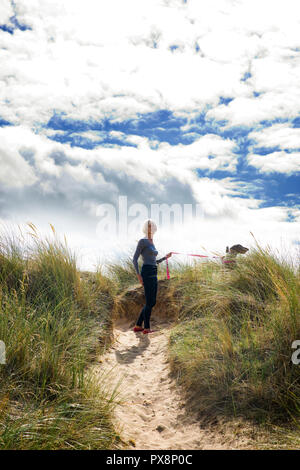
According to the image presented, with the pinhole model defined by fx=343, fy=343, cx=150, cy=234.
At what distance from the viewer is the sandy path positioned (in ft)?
11.9

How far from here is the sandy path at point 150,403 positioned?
143 inches

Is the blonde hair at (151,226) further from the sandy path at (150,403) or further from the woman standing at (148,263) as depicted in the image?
the sandy path at (150,403)

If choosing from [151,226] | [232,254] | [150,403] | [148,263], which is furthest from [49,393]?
[232,254]

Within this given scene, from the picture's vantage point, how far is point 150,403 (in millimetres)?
4656

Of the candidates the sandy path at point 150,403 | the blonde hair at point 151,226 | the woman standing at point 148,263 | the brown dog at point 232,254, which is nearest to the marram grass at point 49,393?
the sandy path at point 150,403

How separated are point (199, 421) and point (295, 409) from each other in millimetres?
1089

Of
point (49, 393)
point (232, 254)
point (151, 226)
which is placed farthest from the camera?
point (232, 254)

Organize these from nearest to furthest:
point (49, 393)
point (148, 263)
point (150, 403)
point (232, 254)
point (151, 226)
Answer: point (49, 393)
point (150, 403)
point (148, 263)
point (151, 226)
point (232, 254)

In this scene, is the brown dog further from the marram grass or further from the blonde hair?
the marram grass

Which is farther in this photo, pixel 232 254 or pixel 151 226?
pixel 232 254

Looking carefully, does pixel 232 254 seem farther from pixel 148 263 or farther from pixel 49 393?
pixel 49 393

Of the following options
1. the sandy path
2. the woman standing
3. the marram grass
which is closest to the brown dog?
the woman standing

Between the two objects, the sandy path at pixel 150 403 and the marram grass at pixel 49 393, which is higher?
the marram grass at pixel 49 393

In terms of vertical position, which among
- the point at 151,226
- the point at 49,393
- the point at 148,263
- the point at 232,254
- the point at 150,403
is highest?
the point at 151,226
